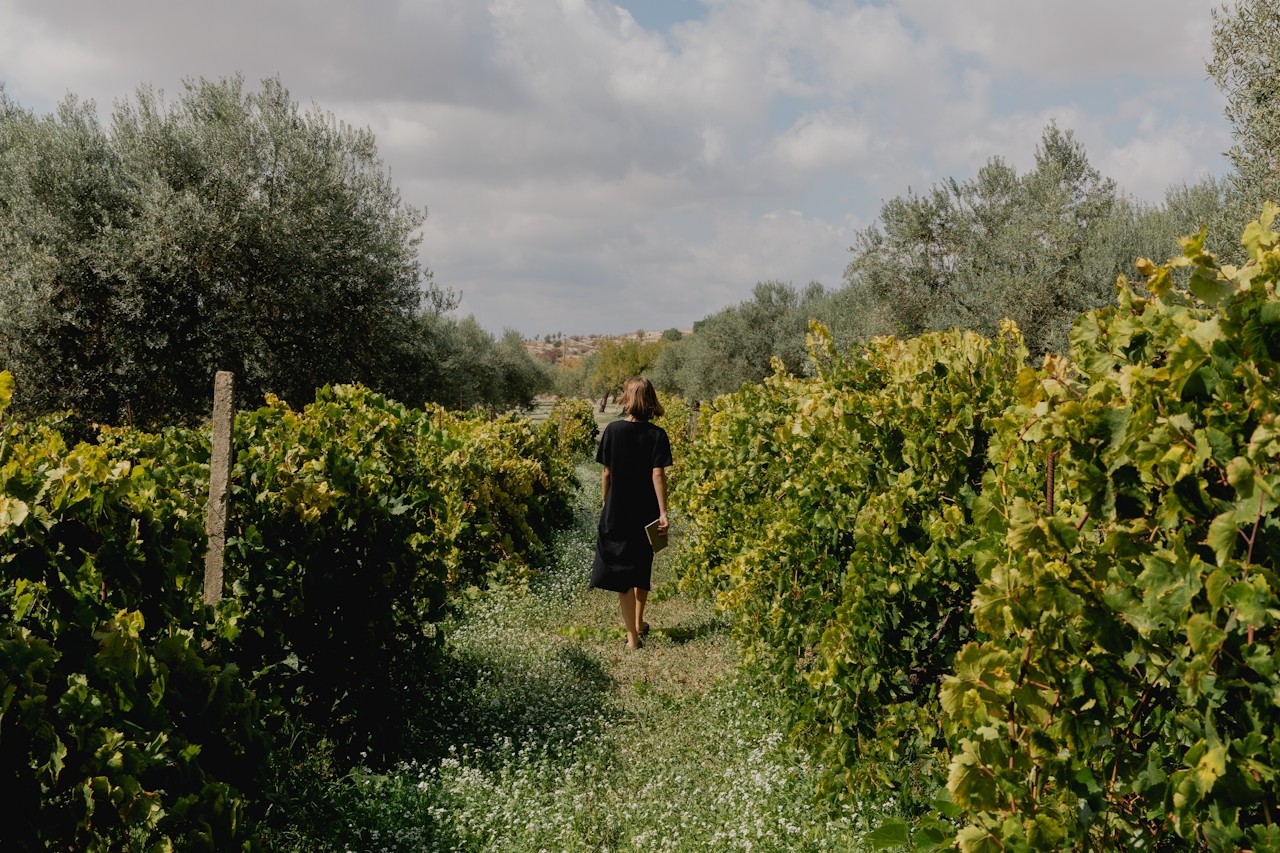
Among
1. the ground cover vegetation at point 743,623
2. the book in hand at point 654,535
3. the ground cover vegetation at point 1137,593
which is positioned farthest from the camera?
the book in hand at point 654,535

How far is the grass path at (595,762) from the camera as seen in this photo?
395cm

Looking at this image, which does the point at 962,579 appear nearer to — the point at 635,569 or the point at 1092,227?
the point at 635,569

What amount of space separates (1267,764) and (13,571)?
123 inches

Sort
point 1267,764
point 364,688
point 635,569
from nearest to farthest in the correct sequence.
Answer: point 1267,764 < point 364,688 < point 635,569

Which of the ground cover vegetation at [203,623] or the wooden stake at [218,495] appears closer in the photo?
the ground cover vegetation at [203,623]

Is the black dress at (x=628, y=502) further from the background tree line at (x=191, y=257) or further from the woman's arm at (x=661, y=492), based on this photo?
the background tree line at (x=191, y=257)

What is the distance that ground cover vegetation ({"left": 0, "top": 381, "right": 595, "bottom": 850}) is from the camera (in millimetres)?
2371

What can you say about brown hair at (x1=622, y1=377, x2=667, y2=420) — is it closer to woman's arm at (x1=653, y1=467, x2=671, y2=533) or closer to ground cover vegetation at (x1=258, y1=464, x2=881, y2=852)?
woman's arm at (x1=653, y1=467, x2=671, y2=533)

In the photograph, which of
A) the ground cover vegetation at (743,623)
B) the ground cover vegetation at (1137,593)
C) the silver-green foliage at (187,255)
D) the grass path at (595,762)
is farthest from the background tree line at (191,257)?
the ground cover vegetation at (1137,593)

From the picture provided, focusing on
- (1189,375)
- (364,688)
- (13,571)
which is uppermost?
(1189,375)

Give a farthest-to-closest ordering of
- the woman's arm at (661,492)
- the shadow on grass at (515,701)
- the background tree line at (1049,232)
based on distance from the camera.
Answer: the background tree line at (1049,232), the woman's arm at (661,492), the shadow on grass at (515,701)

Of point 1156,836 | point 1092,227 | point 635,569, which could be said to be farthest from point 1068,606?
point 1092,227

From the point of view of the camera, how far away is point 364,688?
4.75 metres

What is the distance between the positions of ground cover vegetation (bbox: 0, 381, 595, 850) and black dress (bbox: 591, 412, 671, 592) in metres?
1.59
